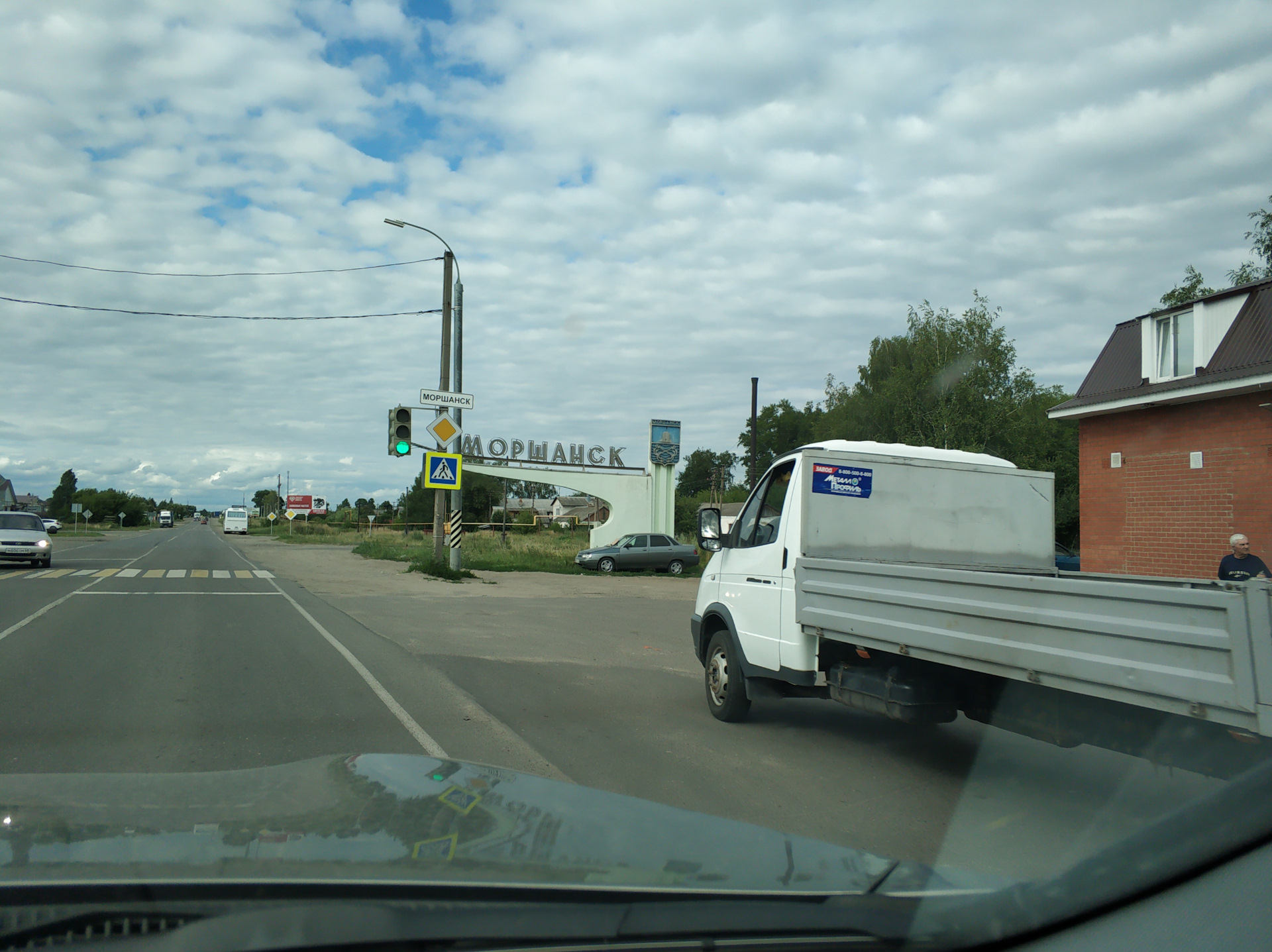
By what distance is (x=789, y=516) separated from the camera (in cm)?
680

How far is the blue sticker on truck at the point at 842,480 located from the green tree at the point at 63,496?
16157cm

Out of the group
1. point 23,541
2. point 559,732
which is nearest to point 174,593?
point 23,541

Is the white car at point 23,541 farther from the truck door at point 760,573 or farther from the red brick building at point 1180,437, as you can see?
the red brick building at point 1180,437

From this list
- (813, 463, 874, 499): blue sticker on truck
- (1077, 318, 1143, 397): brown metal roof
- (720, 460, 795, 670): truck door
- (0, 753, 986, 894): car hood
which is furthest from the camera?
(1077, 318, 1143, 397): brown metal roof

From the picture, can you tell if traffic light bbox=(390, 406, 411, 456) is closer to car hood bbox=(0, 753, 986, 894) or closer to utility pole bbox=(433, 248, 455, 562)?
utility pole bbox=(433, 248, 455, 562)

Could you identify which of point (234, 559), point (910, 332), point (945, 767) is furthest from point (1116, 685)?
point (910, 332)

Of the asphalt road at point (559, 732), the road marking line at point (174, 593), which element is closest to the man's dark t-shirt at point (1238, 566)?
the asphalt road at point (559, 732)

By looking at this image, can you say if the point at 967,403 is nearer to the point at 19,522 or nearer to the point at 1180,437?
the point at 1180,437

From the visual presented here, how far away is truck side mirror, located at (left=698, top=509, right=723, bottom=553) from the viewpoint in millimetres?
7484

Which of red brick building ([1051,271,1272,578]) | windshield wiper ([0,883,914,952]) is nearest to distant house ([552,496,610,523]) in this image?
red brick building ([1051,271,1272,578])

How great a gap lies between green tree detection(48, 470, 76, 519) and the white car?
13642cm

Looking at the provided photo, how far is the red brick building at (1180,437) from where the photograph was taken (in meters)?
15.6

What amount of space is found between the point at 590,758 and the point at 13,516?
25363 millimetres

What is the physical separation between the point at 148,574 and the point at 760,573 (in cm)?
2135
